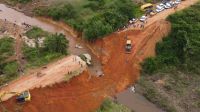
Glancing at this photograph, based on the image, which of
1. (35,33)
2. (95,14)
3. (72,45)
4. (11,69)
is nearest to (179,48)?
(95,14)

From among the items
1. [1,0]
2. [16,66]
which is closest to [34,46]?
[16,66]

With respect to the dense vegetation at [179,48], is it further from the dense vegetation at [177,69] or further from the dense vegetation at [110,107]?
the dense vegetation at [110,107]

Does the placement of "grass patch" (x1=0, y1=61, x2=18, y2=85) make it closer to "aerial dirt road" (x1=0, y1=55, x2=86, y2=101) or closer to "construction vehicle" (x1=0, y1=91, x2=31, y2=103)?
"aerial dirt road" (x1=0, y1=55, x2=86, y2=101)

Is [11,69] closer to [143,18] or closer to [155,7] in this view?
[143,18]

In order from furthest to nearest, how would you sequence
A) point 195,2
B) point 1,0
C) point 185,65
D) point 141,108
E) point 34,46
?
point 1,0 < point 195,2 < point 34,46 < point 185,65 < point 141,108

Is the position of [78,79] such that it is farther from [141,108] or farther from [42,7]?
[42,7]

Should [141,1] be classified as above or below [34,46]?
above

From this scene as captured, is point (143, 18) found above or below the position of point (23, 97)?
above

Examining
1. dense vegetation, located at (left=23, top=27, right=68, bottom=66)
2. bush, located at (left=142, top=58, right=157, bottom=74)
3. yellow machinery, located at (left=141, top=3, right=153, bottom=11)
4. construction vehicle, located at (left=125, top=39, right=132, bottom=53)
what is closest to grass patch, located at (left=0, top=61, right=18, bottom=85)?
dense vegetation, located at (left=23, top=27, right=68, bottom=66)
